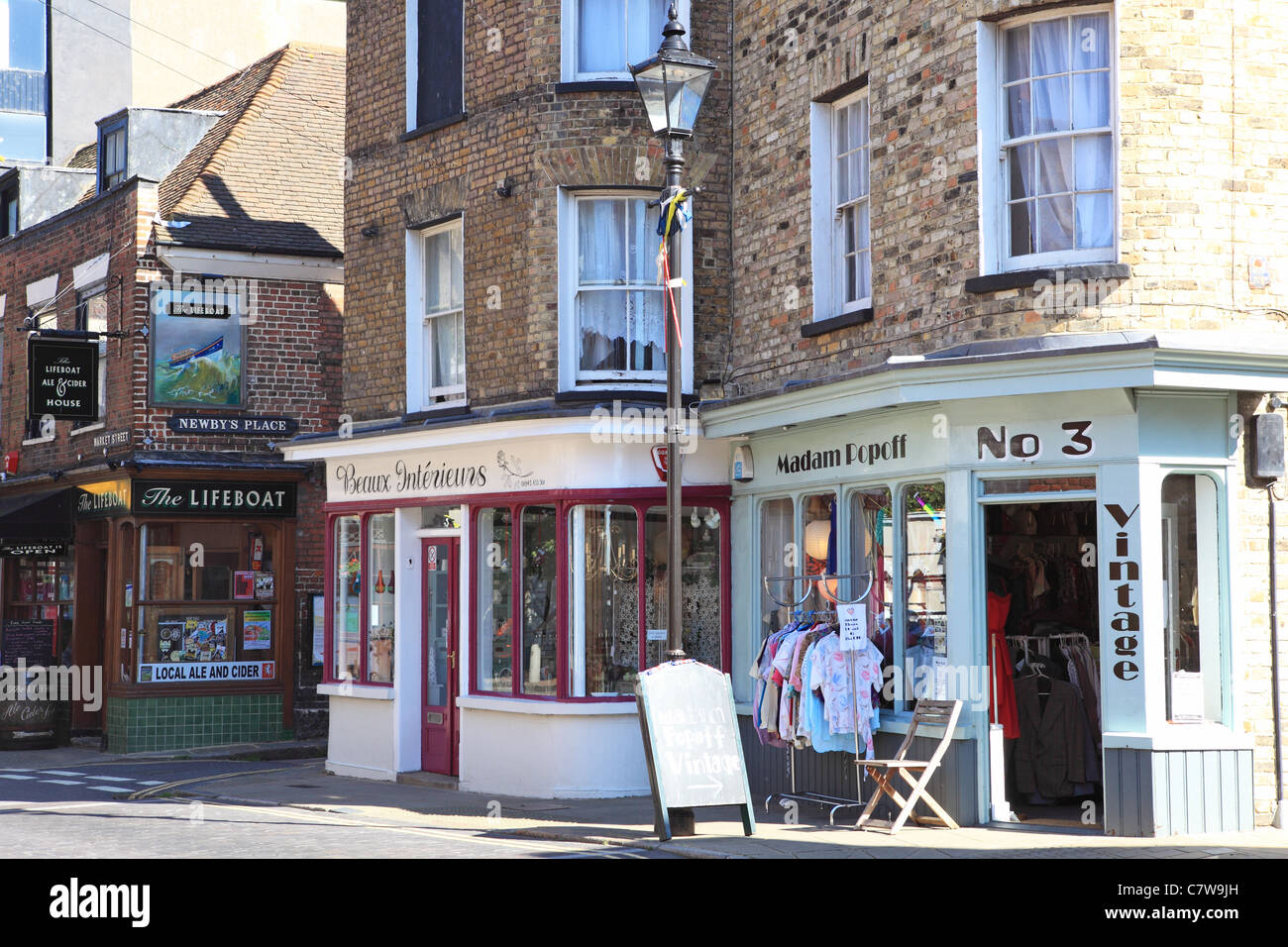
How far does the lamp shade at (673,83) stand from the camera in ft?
38.4

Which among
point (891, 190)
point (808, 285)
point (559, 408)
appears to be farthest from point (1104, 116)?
point (559, 408)

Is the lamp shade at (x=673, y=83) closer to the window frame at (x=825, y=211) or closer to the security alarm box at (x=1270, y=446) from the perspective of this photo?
the window frame at (x=825, y=211)

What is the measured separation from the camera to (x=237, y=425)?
2075 centimetres

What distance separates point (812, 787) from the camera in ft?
45.0

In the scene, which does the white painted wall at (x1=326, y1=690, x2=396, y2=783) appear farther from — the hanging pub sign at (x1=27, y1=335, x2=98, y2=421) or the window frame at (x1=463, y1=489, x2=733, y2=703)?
the hanging pub sign at (x1=27, y1=335, x2=98, y2=421)

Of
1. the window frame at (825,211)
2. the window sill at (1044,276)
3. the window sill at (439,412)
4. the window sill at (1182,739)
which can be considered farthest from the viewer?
the window sill at (439,412)

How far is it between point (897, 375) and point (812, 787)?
407 cm

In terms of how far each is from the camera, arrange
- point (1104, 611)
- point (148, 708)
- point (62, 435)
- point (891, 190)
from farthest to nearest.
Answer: point (62, 435) < point (148, 708) < point (891, 190) < point (1104, 611)

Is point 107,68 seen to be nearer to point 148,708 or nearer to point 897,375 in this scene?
point 148,708

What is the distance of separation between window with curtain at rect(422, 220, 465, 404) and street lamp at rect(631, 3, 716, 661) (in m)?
4.78

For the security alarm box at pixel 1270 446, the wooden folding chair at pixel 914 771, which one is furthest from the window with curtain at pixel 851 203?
the wooden folding chair at pixel 914 771

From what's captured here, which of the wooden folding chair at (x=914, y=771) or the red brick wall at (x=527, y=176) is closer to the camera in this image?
the wooden folding chair at (x=914, y=771)

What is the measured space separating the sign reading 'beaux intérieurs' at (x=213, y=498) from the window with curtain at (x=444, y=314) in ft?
16.7

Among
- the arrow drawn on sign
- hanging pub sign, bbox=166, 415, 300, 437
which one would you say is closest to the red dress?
the arrow drawn on sign
